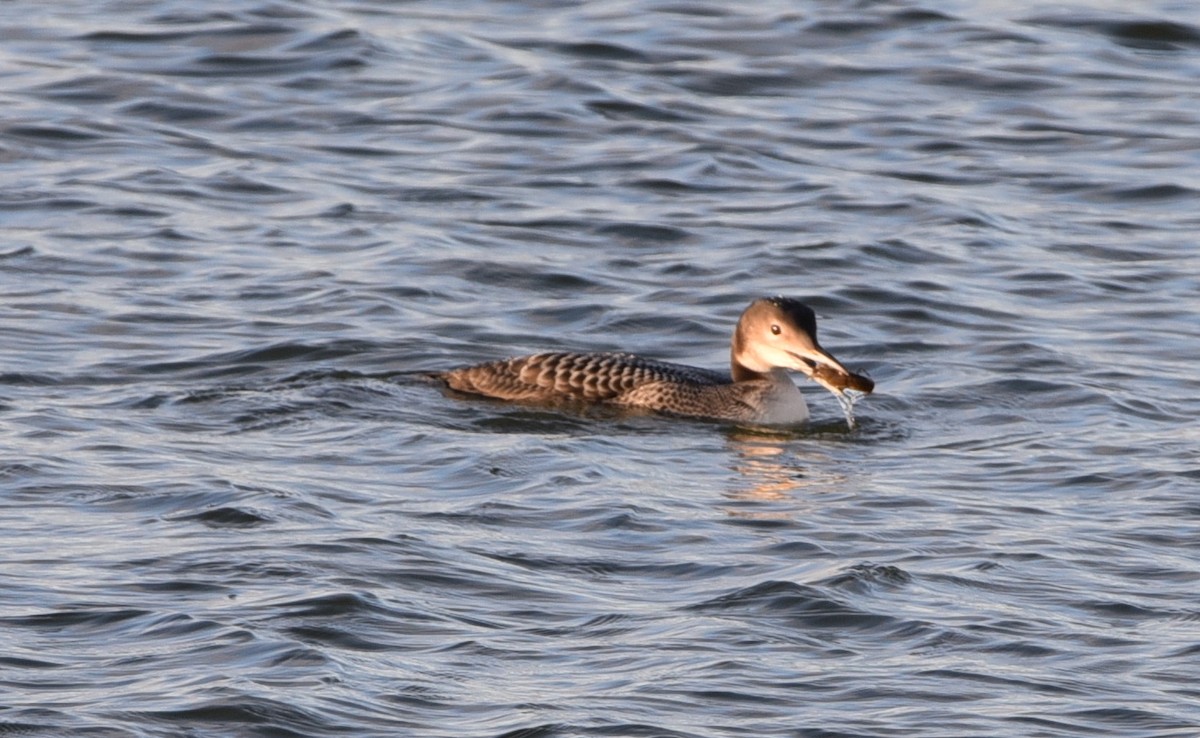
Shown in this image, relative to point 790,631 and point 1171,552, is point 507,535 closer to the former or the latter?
point 790,631

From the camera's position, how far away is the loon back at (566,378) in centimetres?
1205

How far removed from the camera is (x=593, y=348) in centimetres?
1372

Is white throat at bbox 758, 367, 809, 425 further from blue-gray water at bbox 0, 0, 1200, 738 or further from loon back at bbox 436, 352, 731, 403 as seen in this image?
loon back at bbox 436, 352, 731, 403

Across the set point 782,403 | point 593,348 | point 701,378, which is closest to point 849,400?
point 782,403

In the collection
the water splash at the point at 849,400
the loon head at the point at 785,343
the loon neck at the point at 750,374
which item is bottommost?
the water splash at the point at 849,400

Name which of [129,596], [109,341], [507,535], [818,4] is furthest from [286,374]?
[818,4]

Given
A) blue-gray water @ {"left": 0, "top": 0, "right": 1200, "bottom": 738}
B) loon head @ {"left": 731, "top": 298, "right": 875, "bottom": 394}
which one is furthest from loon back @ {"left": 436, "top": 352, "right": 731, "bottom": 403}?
loon head @ {"left": 731, "top": 298, "right": 875, "bottom": 394}

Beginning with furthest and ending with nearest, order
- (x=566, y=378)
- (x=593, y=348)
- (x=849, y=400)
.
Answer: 1. (x=593, y=348)
2. (x=849, y=400)
3. (x=566, y=378)

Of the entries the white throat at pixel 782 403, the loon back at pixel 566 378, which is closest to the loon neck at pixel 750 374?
the white throat at pixel 782 403

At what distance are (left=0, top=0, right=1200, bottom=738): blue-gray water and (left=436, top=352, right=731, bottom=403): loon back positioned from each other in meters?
0.16

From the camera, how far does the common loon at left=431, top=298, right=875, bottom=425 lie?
39.5 ft

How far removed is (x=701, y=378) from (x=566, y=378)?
72 cm

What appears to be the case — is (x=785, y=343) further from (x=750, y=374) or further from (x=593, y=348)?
(x=593, y=348)

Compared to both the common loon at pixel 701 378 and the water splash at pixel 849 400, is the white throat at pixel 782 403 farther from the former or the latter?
the water splash at pixel 849 400
